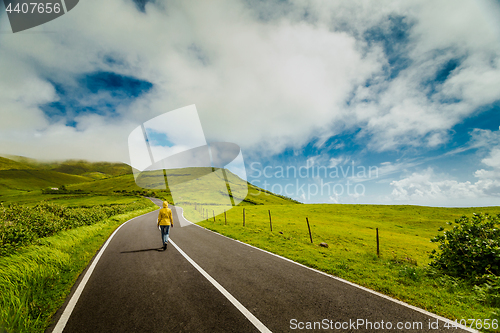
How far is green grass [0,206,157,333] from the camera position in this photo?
3877 millimetres

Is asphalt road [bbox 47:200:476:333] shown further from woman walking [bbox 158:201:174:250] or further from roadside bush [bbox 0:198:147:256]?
roadside bush [bbox 0:198:147:256]

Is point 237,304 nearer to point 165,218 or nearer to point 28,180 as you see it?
point 165,218

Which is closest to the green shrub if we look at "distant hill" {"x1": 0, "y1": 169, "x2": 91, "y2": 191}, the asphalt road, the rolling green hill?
the asphalt road

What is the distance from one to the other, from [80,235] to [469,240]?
19.0 metres

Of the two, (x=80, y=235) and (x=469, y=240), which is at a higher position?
(x=469, y=240)

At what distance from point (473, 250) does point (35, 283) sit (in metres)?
14.0

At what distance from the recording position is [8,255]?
652 cm

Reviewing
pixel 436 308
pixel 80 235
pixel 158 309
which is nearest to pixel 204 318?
pixel 158 309

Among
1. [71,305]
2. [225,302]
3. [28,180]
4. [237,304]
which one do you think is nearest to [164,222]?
[71,305]

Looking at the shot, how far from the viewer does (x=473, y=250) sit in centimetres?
678

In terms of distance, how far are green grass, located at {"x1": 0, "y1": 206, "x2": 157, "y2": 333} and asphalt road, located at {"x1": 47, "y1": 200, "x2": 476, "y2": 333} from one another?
40cm

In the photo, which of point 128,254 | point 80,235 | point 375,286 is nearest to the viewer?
point 375,286

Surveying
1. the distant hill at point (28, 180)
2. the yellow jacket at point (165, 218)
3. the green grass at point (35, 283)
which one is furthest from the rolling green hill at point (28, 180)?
the green grass at point (35, 283)

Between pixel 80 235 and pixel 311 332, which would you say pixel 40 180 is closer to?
pixel 80 235
